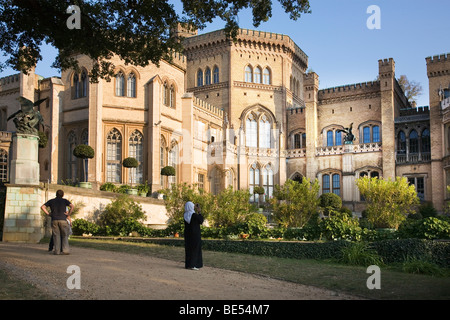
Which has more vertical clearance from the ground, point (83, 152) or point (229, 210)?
point (83, 152)

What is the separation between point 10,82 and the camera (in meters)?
41.0

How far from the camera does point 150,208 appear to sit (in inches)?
1097

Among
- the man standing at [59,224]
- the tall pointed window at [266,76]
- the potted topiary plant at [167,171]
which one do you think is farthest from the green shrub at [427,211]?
the man standing at [59,224]

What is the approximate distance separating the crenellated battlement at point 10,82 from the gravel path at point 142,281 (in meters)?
30.5

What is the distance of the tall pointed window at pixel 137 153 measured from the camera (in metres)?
32.5

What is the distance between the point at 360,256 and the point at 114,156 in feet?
71.8

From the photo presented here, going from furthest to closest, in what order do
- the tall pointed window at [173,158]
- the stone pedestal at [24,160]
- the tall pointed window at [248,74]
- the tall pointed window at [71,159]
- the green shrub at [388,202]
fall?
the tall pointed window at [248,74] < the tall pointed window at [173,158] < the tall pointed window at [71,159] < the green shrub at [388,202] < the stone pedestal at [24,160]

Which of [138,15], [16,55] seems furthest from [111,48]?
[16,55]

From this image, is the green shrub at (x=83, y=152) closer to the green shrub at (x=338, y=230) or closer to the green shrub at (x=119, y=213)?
the green shrub at (x=119, y=213)

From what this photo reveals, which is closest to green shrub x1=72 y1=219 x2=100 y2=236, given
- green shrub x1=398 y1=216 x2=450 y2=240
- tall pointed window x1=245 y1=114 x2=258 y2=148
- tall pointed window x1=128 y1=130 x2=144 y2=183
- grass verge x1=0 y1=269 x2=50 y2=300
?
tall pointed window x1=128 y1=130 x2=144 y2=183

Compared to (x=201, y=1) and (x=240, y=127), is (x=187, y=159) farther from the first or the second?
(x=201, y=1)

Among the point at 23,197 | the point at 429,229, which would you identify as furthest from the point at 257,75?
the point at 429,229

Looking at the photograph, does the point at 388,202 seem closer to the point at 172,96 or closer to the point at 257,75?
the point at 172,96
